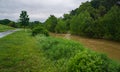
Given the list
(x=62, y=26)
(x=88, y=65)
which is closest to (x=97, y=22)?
(x=62, y=26)

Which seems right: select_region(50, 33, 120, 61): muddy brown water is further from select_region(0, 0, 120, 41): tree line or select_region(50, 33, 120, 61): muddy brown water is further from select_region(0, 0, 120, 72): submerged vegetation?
select_region(0, 0, 120, 41): tree line

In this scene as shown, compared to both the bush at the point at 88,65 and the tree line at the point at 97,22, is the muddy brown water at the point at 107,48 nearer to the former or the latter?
the tree line at the point at 97,22

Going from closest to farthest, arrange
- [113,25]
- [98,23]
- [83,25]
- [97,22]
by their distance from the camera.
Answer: [113,25], [98,23], [97,22], [83,25]

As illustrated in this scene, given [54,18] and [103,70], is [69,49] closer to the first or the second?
[103,70]

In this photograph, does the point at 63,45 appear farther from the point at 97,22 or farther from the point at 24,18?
the point at 24,18

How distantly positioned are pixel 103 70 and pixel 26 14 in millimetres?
60867

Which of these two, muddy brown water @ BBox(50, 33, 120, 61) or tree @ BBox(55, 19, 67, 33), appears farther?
tree @ BBox(55, 19, 67, 33)

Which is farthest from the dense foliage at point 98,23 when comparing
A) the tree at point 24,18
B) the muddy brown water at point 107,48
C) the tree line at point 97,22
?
the tree at point 24,18

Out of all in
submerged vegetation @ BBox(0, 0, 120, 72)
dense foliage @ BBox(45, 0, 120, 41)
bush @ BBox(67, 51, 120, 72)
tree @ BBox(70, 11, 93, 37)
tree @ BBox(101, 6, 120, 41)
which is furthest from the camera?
tree @ BBox(70, 11, 93, 37)

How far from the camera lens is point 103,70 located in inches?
380

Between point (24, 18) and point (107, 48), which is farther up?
point (24, 18)

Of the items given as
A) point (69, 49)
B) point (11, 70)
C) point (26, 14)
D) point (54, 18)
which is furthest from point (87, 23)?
point (11, 70)

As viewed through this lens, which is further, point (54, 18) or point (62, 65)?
point (54, 18)

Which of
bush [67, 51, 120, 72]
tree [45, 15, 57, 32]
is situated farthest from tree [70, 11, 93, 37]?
bush [67, 51, 120, 72]
